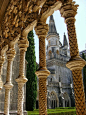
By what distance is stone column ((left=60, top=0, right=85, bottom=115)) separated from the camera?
261 cm

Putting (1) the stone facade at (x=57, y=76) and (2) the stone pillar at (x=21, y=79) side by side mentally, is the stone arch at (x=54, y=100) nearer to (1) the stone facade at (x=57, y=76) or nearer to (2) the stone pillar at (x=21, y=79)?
(1) the stone facade at (x=57, y=76)

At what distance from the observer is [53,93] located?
2705 cm

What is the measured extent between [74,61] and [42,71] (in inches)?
49.7

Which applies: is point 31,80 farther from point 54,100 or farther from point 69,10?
point 54,100

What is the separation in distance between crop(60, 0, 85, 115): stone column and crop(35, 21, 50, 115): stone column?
1.02 m

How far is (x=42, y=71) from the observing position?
3.77 metres

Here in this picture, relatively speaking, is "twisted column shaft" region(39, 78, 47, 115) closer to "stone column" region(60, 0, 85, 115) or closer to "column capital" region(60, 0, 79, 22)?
"stone column" region(60, 0, 85, 115)

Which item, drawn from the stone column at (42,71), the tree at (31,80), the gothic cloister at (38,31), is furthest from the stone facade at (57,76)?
the stone column at (42,71)

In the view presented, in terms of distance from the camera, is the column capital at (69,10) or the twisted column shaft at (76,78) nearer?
the twisted column shaft at (76,78)

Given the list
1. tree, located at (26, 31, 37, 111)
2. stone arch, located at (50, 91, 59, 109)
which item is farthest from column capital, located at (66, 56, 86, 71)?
stone arch, located at (50, 91, 59, 109)

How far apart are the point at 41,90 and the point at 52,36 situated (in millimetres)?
30371

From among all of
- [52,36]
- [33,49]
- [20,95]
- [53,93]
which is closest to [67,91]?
[53,93]

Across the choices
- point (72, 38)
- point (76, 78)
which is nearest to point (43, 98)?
point (76, 78)

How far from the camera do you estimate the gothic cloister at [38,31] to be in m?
2.77
